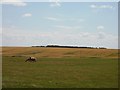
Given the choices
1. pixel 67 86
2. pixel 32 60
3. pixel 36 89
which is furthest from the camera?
pixel 32 60

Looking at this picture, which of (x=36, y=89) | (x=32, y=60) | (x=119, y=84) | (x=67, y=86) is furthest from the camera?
(x=32, y=60)

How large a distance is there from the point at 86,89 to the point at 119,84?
163 inches

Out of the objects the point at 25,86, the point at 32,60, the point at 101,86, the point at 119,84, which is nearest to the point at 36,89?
the point at 25,86

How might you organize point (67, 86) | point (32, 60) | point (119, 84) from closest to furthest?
point (67, 86) → point (119, 84) → point (32, 60)

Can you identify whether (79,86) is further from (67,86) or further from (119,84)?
(119,84)

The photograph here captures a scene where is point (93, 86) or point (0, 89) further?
point (93, 86)

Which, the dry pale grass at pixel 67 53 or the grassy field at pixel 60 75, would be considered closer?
the grassy field at pixel 60 75

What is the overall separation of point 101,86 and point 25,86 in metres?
6.01

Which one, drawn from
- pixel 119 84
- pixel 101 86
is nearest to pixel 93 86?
pixel 101 86

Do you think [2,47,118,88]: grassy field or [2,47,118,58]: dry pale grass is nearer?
[2,47,118,88]: grassy field

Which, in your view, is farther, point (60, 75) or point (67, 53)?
point (67, 53)

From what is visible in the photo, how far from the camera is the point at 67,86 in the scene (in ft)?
83.6

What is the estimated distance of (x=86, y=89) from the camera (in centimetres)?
2425

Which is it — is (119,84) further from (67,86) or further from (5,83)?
(5,83)
